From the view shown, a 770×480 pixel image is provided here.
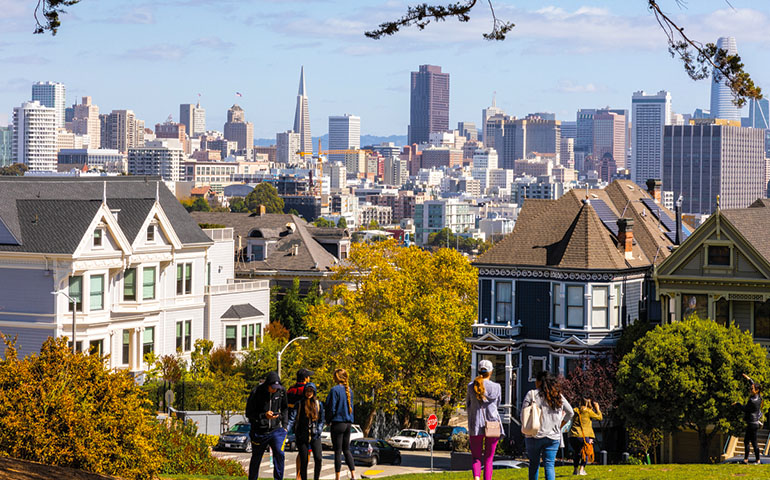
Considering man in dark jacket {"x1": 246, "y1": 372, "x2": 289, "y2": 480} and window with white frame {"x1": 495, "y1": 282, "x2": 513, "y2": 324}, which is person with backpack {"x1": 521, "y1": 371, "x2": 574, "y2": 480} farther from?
window with white frame {"x1": 495, "y1": 282, "x2": 513, "y2": 324}

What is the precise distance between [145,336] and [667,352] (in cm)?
2723

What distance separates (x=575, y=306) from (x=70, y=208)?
2305cm

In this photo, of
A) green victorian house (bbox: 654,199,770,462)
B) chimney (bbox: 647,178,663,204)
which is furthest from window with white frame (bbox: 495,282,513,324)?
chimney (bbox: 647,178,663,204)

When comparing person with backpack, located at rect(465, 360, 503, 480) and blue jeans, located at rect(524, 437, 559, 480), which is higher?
person with backpack, located at rect(465, 360, 503, 480)

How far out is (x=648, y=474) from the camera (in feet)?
98.3

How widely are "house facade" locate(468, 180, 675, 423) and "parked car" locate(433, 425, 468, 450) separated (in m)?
6.64

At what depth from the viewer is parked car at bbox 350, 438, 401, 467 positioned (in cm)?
5366

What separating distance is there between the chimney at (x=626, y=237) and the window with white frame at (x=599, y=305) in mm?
2166

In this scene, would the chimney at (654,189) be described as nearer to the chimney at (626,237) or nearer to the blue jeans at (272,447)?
the chimney at (626,237)

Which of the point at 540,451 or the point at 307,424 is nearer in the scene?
the point at 540,451

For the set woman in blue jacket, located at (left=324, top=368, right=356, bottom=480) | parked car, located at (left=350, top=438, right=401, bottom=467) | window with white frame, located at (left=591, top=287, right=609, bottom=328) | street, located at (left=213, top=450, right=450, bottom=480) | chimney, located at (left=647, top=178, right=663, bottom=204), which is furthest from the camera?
chimney, located at (left=647, top=178, right=663, bottom=204)

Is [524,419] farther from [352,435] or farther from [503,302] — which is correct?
[352,435]

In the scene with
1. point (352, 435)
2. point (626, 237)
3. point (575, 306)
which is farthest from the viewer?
point (352, 435)

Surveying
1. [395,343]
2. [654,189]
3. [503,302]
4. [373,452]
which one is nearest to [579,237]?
[503,302]
